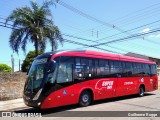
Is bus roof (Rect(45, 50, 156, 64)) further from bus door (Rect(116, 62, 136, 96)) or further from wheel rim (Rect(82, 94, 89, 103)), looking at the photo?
wheel rim (Rect(82, 94, 89, 103))

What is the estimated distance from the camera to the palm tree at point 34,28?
77.9 feet

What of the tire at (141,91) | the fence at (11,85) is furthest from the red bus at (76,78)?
the fence at (11,85)

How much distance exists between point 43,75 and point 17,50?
42.7 feet

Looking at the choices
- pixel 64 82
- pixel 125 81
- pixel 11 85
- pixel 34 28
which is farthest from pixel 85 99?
pixel 34 28

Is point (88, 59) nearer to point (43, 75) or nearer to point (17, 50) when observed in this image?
point (43, 75)

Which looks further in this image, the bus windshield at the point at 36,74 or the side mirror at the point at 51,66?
the bus windshield at the point at 36,74

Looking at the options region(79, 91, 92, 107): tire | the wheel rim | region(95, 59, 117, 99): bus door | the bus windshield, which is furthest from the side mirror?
region(95, 59, 117, 99): bus door

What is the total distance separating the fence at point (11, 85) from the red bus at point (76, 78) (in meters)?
5.34

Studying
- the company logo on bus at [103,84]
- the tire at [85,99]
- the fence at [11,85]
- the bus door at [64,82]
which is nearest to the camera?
the bus door at [64,82]

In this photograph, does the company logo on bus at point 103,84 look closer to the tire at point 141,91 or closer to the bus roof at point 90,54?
the bus roof at point 90,54

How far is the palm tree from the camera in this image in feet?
77.9

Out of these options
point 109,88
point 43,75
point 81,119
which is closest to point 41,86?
point 43,75

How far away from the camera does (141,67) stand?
20016 millimetres

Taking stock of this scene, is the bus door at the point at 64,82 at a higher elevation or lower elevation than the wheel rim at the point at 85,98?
higher
